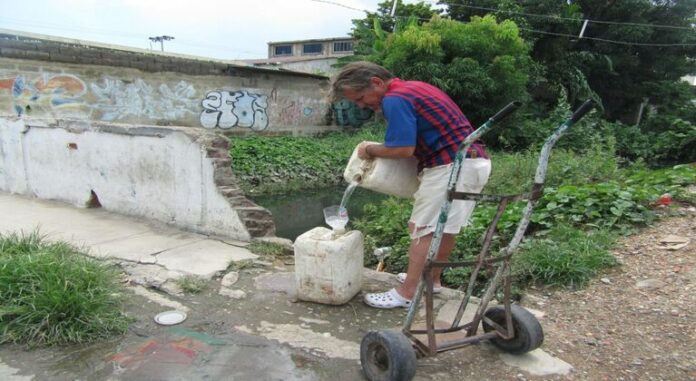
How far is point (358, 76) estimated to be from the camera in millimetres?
2713

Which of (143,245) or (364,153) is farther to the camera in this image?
(143,245)

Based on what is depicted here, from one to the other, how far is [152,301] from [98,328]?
0.51m

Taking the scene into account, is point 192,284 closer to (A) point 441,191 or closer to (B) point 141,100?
(A) point 441,191

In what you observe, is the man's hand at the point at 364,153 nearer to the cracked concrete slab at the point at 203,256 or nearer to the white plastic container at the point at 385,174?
the white plastic container at the point at 385,174

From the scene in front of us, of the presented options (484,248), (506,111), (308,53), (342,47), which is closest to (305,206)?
(484,248)

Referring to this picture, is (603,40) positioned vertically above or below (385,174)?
above

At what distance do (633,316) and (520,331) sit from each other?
1.08 m

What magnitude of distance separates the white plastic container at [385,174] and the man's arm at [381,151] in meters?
0.05

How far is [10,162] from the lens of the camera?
6570 millimetres

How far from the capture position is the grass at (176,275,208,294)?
3.29 meters

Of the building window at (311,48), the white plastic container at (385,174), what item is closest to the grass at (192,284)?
the white plastic container at (385,174)

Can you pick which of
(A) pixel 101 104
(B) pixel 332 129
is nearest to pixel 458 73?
(B) pixel 332 129

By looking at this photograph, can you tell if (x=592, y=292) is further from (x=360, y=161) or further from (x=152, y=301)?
(x=152, y=301)

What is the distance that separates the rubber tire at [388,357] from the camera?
6.82 feet
